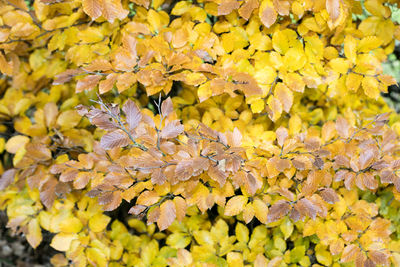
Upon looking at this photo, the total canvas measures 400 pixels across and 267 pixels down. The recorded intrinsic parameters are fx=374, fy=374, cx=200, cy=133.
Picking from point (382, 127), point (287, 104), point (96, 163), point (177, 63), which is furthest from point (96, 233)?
point (382, 127)

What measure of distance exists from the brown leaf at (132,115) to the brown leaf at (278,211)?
19.2 inches

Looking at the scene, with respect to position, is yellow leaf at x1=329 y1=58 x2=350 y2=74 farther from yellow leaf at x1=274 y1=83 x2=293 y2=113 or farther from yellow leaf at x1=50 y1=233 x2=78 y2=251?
yellow leaf at x1=50 y1=233 x2=78 y2=251

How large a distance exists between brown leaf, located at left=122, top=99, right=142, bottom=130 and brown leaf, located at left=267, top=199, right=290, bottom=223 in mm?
488

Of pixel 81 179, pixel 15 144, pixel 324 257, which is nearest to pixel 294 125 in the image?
pixel 324 257

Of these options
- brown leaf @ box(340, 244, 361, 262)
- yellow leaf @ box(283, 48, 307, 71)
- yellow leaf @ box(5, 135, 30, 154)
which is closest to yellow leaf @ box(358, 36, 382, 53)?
yellow leaf @ box(283, 48, 307, 71)

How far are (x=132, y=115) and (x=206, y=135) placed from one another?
0.77 feet

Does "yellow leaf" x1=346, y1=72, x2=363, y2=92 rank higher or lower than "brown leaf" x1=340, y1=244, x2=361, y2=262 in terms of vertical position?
higher

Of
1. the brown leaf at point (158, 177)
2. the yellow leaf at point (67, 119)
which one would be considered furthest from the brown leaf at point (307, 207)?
the yellow leaf at point (67, 119)

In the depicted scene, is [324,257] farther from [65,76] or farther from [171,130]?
[65,76]

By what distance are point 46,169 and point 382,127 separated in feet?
4.30

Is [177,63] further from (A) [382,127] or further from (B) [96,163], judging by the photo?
(A) [382,127]

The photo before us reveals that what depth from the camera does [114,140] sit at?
3.48 ft

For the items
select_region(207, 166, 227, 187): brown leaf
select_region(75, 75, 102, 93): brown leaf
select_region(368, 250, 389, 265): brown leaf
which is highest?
select_region(75, 75, 102, 93): brown leaf

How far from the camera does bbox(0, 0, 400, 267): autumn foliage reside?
3.80ft
